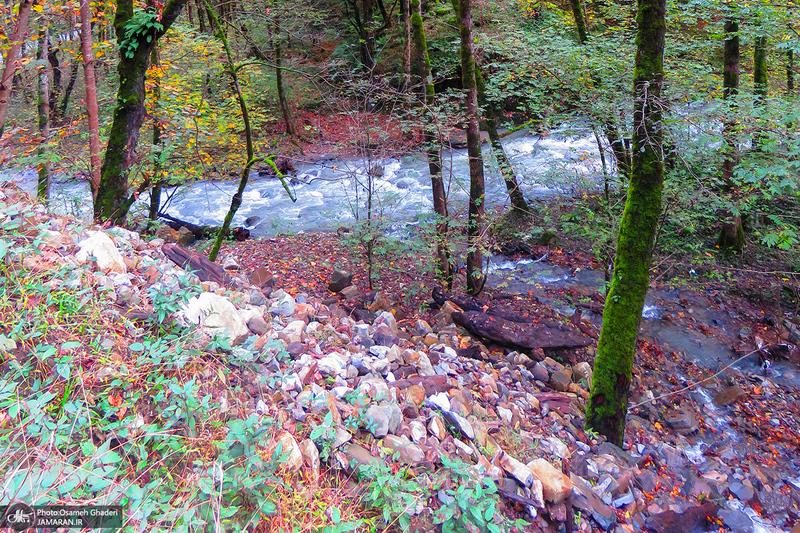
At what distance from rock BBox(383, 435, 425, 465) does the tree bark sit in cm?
398

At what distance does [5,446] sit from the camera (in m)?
1.94

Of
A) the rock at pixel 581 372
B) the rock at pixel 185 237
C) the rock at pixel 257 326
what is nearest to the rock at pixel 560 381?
the rock at pixel 581 372

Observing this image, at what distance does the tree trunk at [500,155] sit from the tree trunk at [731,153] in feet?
11.1

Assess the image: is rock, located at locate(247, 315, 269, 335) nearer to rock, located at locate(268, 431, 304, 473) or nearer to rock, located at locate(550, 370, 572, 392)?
rock, located at locate(268, 431, 304, 473)

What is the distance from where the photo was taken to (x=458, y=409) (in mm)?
3857

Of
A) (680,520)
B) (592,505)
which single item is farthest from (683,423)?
(592,505)

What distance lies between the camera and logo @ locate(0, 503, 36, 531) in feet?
5.52

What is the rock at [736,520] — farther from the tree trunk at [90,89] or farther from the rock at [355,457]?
the tree trunk at [90,89]

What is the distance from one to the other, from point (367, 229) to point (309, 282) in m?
1.71

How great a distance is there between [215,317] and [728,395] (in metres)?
7.61

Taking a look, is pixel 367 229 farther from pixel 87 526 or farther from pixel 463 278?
pixel 87 526

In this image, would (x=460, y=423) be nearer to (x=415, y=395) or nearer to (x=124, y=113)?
(x=415, y=395)

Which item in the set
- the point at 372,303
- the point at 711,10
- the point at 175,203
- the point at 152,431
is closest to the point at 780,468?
the point at 372,303

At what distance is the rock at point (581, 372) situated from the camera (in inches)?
240
